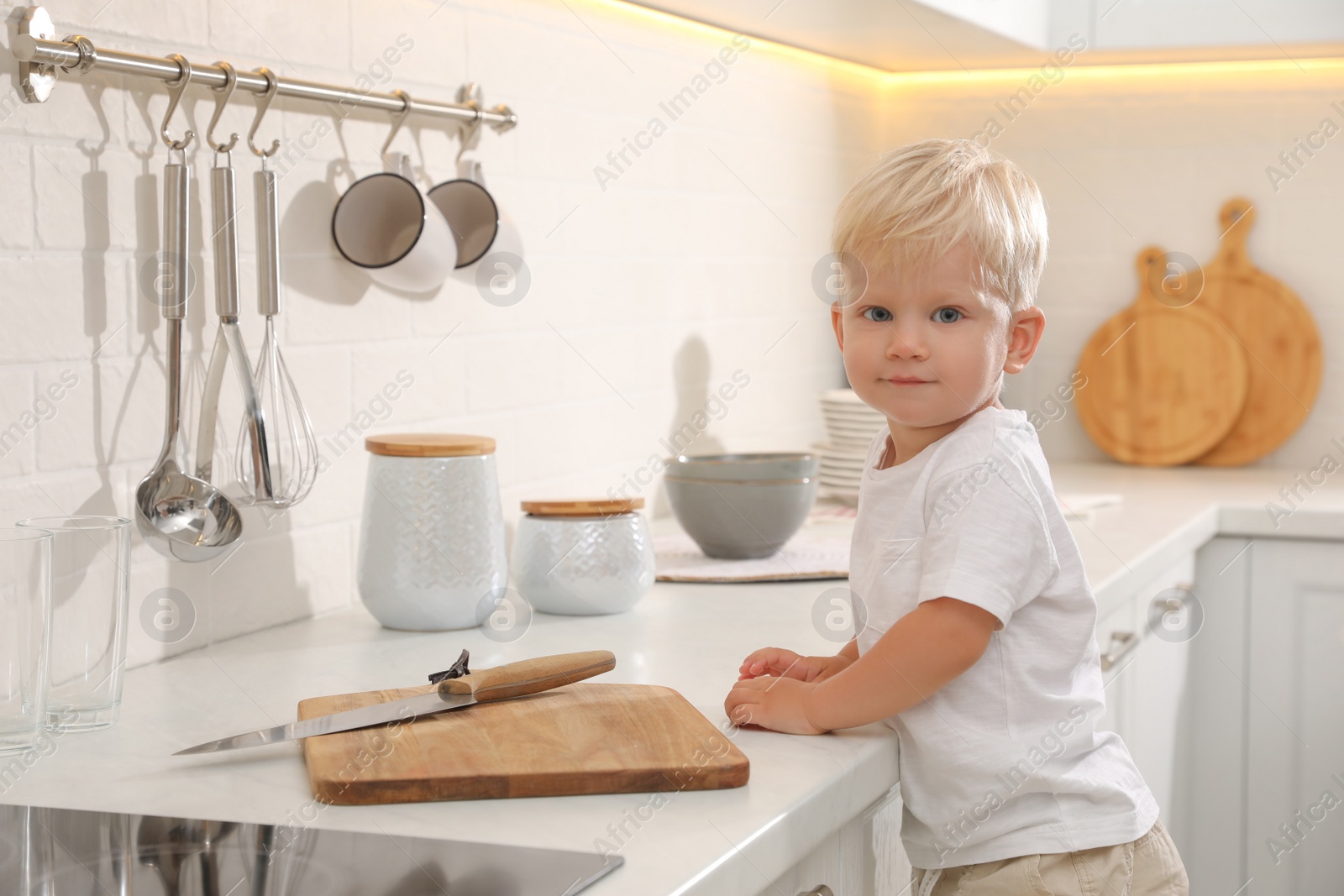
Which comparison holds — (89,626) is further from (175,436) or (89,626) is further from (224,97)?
(224,97)

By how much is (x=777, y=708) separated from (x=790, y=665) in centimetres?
9

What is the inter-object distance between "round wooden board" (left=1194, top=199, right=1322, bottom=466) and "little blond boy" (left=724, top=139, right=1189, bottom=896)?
1.49 metres

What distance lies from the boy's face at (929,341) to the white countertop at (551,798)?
0.76 feet

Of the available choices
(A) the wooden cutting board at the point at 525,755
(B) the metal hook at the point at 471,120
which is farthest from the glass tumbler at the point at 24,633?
(B) the metal hook at the point at 471,120

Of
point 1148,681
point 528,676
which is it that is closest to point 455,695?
point 528,676

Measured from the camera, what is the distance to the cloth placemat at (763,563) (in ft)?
4.63

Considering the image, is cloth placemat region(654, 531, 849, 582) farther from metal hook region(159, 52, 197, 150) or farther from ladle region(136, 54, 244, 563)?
metal hook region(159, 52, 197, 150)

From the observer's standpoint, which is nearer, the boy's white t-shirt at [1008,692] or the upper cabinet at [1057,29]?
the boy's white t-shirt at [1008,692]

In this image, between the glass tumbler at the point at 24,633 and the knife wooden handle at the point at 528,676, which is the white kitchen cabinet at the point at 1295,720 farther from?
the glass tumbler at the point at 24,633

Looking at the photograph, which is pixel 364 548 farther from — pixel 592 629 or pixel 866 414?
pixel 866 414

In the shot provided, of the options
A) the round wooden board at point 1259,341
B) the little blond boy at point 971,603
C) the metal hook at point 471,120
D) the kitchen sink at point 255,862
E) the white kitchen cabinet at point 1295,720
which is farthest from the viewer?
the round wooden board at point 1259,341

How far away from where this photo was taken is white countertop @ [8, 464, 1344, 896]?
0.70m

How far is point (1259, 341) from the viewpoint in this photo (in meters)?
2.21

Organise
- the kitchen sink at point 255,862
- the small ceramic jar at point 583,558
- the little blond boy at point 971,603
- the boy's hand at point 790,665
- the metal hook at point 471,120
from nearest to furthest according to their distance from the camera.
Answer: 1. the kitchen sink at point 255,862
2. the little blond boy at point 971,603
3. the boy's hand at point 790,665
4. the small ceramic jar at point 583,558
5. the metal hook at point 471,120
